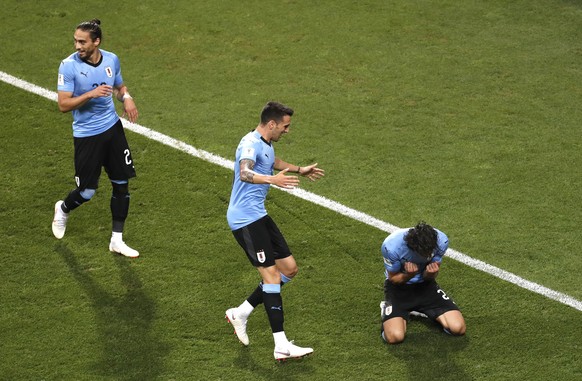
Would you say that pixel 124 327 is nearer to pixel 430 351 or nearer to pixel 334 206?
pixel 430 351

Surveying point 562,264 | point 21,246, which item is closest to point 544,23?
point 562,264

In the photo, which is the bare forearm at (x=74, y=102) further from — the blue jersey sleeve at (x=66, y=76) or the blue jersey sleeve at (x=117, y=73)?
the blue jersey sleeve at (x=117, y=73)

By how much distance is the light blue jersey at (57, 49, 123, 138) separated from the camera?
9945 mm

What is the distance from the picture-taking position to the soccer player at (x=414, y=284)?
9.36 metres

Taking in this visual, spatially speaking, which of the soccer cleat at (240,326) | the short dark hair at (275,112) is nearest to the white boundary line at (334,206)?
the soccer cleat at (240,326)

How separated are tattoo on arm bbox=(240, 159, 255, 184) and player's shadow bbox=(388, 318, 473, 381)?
210 cm

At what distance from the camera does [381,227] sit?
1125 centimetres

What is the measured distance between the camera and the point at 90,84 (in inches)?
396

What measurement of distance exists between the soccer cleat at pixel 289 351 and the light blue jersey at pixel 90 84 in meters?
2.85

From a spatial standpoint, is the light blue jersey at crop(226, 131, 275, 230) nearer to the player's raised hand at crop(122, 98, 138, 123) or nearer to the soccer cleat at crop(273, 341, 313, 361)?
the soccer cleat at crop(273, 341, 313, 361)

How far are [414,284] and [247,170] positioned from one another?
2150 millimetres

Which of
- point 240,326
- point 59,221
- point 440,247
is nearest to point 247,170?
point 240,326

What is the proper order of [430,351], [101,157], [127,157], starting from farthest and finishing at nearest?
1. [127,157]
2. [101,157]
3. [430,351]

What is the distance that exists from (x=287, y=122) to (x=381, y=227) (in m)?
2.60
